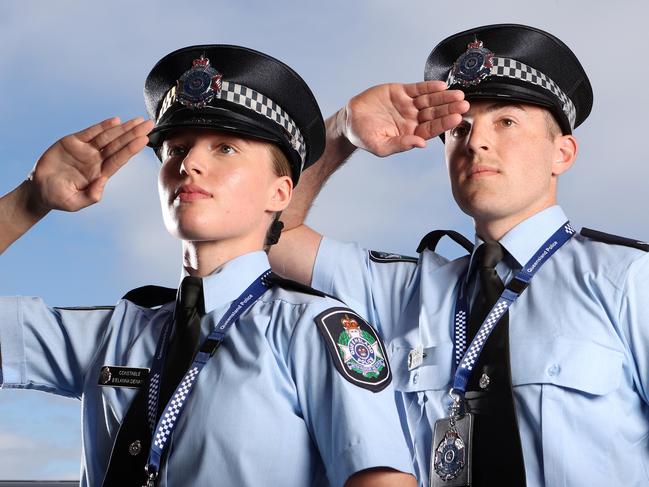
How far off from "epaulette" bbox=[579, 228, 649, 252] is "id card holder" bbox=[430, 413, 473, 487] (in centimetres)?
69

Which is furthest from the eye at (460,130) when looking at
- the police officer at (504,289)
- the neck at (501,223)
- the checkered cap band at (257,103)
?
the checkered cap band at (257,103)

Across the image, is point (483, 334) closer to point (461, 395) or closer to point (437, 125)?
point (461, 395)

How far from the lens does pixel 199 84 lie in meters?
2.96

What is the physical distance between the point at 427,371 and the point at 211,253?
2.40 ft

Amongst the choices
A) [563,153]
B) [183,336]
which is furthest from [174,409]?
[563,153]

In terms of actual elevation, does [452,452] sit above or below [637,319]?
below

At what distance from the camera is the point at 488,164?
305cm

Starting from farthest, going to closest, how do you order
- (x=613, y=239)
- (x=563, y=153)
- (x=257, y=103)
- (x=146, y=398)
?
(x=563, y=153), (x=613, y=239), (x=257, y=103), (x=146, y=398)

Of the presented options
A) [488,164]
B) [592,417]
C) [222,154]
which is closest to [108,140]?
[222,154]

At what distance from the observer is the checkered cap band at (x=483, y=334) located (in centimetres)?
287

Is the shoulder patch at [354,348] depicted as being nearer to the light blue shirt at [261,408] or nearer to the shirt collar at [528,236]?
the light blue shirt at [261,408]

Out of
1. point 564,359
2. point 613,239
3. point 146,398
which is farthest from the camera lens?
point 613,239

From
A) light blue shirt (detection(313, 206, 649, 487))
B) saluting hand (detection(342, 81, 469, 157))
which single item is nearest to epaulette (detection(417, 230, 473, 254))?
light blue shirt (detection(313, 206, 649, 487))

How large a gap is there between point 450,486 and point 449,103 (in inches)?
44.5
